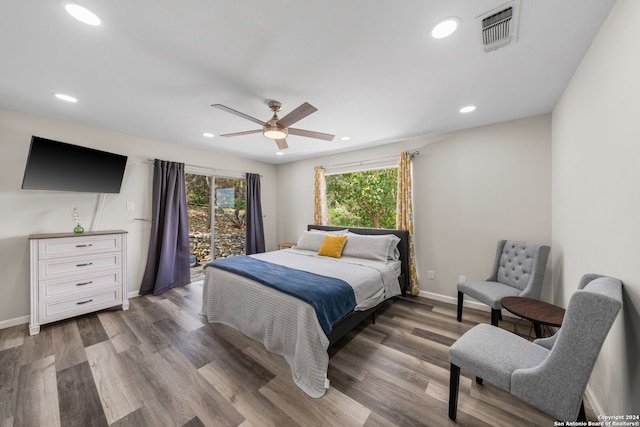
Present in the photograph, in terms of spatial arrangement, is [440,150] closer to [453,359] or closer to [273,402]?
[453,359]

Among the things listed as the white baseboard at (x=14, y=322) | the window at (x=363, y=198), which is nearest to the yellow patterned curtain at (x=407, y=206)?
the window at (x=363, y=198)

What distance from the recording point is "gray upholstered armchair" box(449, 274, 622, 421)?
3.12ft

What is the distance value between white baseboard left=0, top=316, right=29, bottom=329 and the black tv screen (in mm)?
1545

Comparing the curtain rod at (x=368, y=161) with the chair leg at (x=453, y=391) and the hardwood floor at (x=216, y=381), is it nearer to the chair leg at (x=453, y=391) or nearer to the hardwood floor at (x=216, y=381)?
the hardwood floor at (x=216, y=381)

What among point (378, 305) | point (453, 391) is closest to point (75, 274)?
point (378, 305)

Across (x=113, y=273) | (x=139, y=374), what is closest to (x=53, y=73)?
(x=113, y=273)

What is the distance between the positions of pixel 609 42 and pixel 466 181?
6.25 feet

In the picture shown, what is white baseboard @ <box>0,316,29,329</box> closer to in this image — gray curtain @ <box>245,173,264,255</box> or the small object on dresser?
the small object on dresser

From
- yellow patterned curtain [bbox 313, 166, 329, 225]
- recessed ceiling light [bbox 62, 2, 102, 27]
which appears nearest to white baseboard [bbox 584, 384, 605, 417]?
yellow patterned curtain [bbox 313, 166, 329, 225]

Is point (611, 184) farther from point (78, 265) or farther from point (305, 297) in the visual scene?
point (78, 265)

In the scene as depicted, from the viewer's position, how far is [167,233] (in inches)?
141

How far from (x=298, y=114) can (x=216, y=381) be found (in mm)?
2291

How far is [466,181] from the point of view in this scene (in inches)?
122

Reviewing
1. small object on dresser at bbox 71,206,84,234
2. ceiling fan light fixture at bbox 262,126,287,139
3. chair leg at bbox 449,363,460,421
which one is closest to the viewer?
chair leg at bbox 449,363,460,421
